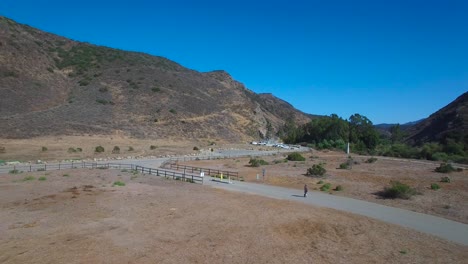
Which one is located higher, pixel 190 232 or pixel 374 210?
pixel 374 210

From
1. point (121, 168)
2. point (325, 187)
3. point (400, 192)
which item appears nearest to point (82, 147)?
point (121, 168)

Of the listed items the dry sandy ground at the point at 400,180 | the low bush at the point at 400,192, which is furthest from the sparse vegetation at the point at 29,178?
the low bush at the point at 400,192

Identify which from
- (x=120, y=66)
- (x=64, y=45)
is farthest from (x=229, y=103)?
(x=64, y=45)

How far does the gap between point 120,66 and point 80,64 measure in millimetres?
11425

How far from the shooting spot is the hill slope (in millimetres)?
72562

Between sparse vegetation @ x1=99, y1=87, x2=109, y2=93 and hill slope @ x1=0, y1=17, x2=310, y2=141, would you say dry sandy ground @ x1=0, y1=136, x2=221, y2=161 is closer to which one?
hill slope @ x1=0, y1=17, x2=310, y2=141

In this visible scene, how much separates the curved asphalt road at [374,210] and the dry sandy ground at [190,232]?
46.0 inches

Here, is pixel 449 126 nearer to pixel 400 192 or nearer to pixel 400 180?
pixel 400 180

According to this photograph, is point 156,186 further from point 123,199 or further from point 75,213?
point 75,213

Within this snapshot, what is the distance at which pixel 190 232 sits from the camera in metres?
16.5

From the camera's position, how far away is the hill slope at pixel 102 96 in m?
72.6

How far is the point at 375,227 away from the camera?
17.6 metres

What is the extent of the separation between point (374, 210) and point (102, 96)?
7941 centimetres

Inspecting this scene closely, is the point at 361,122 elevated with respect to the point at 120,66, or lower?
lower
